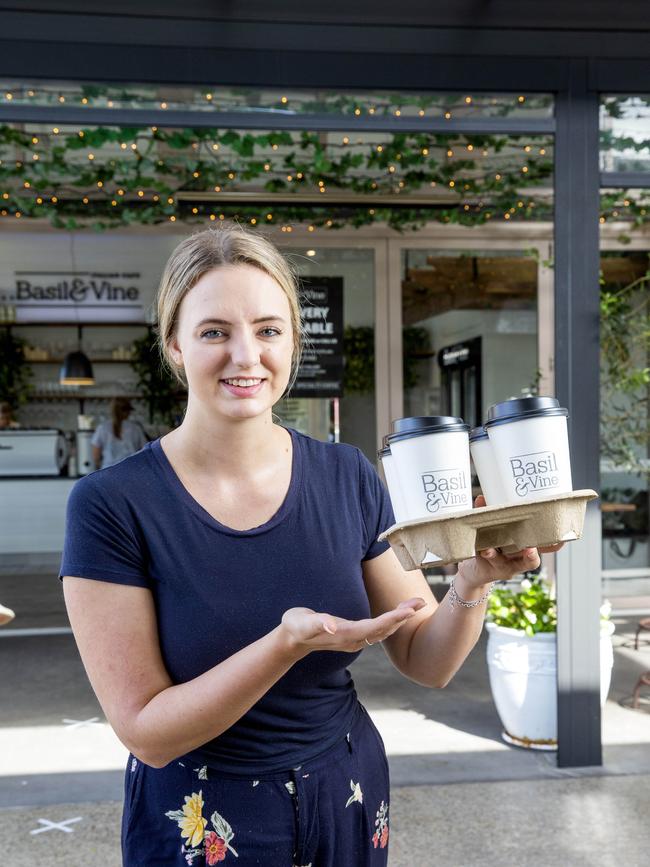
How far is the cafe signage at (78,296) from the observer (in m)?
9.30

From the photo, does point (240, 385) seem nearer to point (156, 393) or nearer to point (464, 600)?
point (464, 600)

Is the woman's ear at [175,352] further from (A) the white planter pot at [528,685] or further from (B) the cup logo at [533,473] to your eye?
(A) the white planter pot at [528,685]

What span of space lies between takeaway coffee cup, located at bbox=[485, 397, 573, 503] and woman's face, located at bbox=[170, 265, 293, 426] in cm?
33

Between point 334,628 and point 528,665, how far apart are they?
3198 mm

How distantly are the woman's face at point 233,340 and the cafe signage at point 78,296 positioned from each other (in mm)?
8275

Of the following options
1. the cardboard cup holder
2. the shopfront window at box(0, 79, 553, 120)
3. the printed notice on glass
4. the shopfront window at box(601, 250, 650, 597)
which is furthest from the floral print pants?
the printed notice on glass

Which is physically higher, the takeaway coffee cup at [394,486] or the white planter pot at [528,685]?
the takeaway coffee cup at [394,486]

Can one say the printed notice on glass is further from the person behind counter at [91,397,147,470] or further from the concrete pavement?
the concrete pavement

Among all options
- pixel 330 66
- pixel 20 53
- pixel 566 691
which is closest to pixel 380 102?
pixel 330 66

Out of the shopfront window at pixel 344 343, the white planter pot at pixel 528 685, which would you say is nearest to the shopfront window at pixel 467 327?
the shopfront window at pixel 344 343

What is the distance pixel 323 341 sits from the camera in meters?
7.70

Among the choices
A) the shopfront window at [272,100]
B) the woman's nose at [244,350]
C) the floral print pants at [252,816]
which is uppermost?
the shopfront window at [272,100]

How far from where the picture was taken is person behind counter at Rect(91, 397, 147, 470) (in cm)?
896

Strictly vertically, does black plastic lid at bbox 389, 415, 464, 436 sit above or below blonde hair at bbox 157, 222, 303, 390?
below
